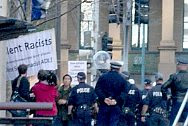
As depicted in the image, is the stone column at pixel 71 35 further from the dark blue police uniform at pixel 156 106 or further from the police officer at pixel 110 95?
the police officer at pixel 110 95

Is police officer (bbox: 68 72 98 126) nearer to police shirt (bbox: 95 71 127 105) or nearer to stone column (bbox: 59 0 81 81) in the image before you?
police shirt (bbox: 95 71 127 105)

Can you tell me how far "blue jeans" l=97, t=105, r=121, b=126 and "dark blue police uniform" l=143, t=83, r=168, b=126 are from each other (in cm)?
147

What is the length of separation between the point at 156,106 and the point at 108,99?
2.17 metres

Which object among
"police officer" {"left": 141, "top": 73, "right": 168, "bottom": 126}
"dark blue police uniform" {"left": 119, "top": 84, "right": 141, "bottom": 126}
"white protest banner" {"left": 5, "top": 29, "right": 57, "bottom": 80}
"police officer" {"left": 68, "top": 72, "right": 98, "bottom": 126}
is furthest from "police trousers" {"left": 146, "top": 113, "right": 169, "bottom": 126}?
"white protest banner" {"left": 5, "top": 29, "right": 57, "bottom": 80}

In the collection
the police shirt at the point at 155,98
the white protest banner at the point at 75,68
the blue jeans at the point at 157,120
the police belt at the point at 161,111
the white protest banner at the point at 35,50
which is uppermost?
the white protest banner at the point at 35,50

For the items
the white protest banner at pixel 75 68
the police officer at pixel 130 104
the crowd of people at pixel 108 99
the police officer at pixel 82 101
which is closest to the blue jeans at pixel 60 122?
the crowd of people at pixel 108 99

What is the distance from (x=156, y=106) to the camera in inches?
671

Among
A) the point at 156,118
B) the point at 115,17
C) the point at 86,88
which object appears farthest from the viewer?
the point at 115,17

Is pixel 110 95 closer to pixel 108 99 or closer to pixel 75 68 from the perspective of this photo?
pixel 108 99

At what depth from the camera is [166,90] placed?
14.4 metres

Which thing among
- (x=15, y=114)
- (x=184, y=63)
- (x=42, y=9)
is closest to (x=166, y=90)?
(x=184, y=63)

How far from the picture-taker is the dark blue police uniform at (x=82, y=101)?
15.8m

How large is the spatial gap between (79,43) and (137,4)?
18485mm

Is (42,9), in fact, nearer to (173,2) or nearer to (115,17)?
(115,17)
